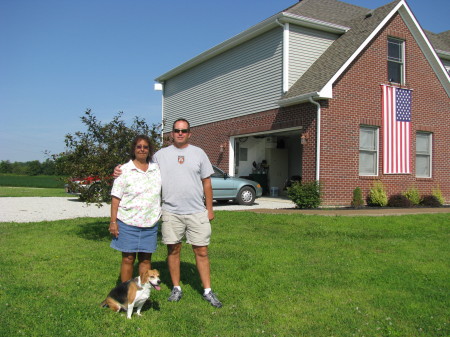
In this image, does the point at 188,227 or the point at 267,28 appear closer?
the point at 188,227

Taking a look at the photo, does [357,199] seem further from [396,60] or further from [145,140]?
[145,140]

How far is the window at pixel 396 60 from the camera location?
15484 millimetres

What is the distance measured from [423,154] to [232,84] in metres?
7.70

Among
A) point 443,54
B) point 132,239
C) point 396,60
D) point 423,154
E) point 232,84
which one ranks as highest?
point 443,54

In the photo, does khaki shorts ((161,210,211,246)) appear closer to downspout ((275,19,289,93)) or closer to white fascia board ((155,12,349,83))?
downspout ((275,19,289,93))

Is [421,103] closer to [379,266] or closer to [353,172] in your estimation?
[353,172]

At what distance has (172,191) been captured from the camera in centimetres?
458

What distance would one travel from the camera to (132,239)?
4453mm

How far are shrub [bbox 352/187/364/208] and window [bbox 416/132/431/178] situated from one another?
135 inches

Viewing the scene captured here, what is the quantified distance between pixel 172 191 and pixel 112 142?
3.36 m

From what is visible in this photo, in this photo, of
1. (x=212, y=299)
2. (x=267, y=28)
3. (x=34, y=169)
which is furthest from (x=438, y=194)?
(x=34, y=169)

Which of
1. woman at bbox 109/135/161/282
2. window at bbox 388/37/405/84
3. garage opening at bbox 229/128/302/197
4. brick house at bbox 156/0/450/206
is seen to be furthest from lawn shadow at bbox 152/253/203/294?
garage opening at bbox 229/128/302/197

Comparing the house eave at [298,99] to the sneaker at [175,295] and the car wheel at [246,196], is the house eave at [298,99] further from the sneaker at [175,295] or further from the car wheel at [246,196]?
the sneaker at [175,295]

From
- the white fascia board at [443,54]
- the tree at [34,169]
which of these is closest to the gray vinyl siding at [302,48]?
the white fascia board at [443,54]
